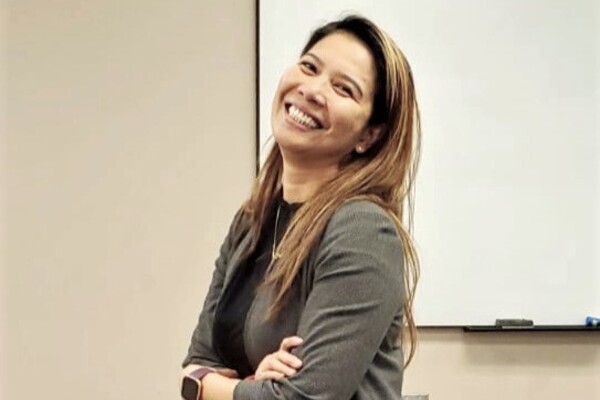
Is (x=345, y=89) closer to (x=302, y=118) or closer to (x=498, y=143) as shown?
(x=302, y=118)

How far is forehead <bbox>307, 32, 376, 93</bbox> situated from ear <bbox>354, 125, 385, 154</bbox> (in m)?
0.06

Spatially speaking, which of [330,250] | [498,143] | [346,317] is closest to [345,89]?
[330,250]

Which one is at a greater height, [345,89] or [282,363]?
[345,89]

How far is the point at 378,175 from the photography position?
1330 millimetres

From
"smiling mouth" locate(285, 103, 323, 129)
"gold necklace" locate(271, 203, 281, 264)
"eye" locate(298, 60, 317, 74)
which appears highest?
"eye" locate(298, 60, 317, 74)

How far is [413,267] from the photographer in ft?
4.44

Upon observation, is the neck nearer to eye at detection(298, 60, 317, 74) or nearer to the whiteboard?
eye at detection(298, 60, 317, 74)

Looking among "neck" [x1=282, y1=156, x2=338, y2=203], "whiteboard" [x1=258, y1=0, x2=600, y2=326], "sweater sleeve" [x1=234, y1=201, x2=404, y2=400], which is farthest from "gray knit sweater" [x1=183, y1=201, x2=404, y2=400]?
"whiteboard" [x1=258, y1=0, x2=600, y2=326]

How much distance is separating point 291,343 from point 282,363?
3 cm

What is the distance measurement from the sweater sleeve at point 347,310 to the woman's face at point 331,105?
0.15m

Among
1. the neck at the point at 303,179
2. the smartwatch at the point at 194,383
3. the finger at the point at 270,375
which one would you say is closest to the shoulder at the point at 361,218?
the neck at the point at 303,179

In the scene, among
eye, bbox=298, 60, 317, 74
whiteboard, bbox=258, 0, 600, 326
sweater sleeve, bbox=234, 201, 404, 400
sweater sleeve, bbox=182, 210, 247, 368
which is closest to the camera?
sweater sleeve, bbox=234, 201, 404, 400

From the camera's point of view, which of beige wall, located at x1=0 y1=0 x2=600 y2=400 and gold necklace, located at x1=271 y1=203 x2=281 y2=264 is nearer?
gold necklace, located at x1=271 y1=203 x2=281 y2=264

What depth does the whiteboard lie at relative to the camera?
8.48 feet
